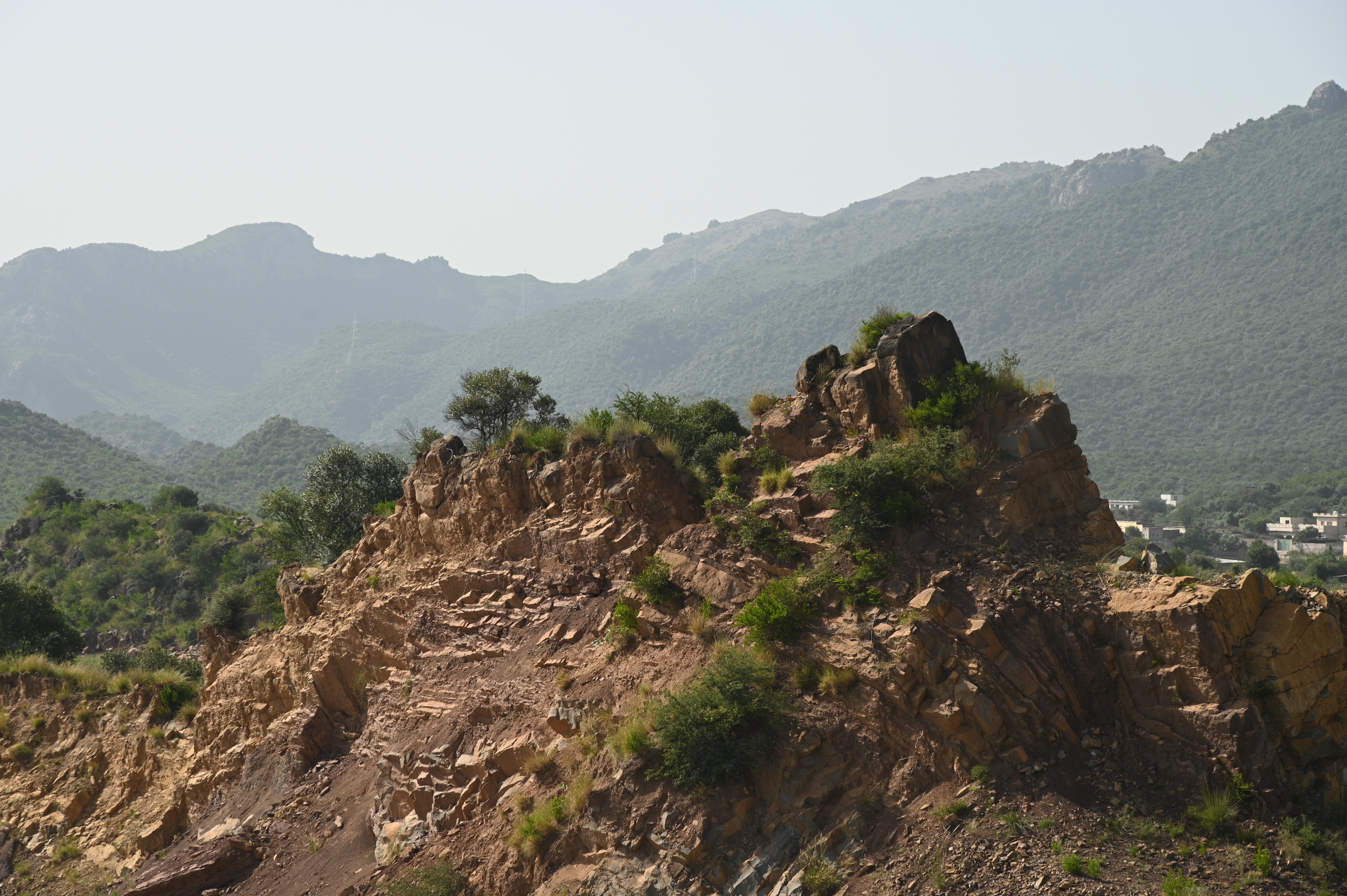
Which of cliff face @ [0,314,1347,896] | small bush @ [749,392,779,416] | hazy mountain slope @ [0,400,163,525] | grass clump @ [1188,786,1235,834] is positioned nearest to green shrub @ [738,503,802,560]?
cliff face @ [0,314,1347,896]

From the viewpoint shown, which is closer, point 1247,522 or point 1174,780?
point 1174,780

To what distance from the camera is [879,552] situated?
1284 cm

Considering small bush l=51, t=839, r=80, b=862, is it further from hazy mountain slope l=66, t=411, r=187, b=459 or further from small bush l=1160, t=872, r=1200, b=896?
hazy mountain slope l=66, t=411, r=187, b=459

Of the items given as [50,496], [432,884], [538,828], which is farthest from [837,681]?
[50,496]

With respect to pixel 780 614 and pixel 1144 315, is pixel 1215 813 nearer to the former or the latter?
pixel 780 614

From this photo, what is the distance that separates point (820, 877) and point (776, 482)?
242 inches

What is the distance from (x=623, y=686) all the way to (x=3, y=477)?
9237 centimetres

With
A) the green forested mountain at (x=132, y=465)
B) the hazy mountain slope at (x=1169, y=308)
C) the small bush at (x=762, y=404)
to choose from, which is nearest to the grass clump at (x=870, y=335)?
the small bush at (x=762, y=404)

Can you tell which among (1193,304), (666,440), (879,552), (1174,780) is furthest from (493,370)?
(1193,304)

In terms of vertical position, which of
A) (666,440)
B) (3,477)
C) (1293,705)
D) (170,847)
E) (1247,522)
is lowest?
(1247,522)

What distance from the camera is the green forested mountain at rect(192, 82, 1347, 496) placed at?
100m

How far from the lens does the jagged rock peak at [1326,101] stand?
5773 inches

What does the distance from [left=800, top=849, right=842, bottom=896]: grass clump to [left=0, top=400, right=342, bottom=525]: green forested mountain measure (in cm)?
6757

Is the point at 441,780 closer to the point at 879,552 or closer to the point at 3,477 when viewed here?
the point at 879,552
